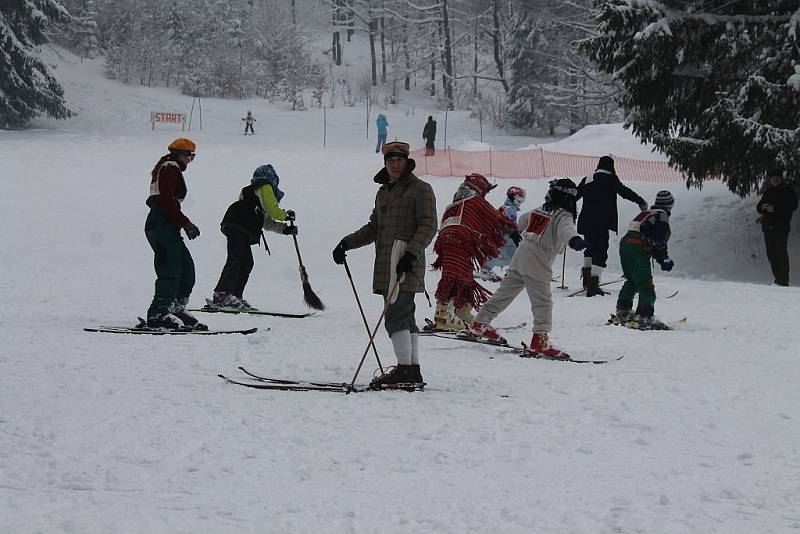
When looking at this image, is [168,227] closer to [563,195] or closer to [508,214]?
[563,195]

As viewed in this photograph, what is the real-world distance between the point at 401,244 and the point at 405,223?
0.47 ft

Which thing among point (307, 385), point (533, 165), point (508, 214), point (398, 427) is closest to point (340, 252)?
point (307, 385)

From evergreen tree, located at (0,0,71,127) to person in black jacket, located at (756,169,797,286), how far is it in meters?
A: 24.8

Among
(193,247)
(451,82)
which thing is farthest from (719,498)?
(451,82)

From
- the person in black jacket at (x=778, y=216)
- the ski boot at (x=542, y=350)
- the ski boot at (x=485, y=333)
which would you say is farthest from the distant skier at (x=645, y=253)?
the person in black jacket at (x=778, y=216)

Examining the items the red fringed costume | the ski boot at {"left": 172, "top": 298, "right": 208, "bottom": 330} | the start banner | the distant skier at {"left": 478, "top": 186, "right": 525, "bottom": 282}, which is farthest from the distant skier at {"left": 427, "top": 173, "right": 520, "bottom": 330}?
the start banner

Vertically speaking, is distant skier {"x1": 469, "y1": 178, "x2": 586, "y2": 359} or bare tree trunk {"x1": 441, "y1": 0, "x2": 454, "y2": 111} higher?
bare tree trunk {"x1": 441, "y1": 0, "x2": 454, "y2": 111}

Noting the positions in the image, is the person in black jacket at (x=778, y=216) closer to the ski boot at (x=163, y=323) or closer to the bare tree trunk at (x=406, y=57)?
the ski boot at (x=163, y=323)

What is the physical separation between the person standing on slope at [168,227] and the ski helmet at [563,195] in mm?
3137

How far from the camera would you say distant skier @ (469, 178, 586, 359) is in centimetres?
705

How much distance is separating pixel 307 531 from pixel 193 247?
13.2 metres

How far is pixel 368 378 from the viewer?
6.05 m

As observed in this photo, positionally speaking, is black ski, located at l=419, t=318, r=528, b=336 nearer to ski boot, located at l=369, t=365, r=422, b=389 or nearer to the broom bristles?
the broom bristles

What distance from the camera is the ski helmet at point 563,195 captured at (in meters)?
7.15
